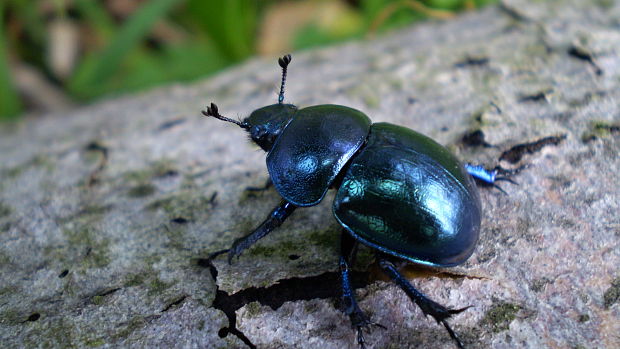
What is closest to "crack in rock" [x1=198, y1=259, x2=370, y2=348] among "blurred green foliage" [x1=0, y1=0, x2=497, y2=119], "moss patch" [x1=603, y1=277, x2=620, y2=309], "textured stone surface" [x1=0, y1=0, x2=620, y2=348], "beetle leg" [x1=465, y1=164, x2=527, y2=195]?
"textured stone surface" [x1=0, y1=0, x2=620, y2=348]

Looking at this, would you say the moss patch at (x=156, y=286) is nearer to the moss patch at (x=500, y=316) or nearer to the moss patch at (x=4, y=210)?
the moss patch at (x=4, y=210)

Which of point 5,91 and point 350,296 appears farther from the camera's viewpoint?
point 5,91

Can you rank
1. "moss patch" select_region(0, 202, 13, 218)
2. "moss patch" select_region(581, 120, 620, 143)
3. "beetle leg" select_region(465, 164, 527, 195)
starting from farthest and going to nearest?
"moss patch" select_region(0, 202, 13, 218) < "moss patch" select_region(581, 120, 620, 143) < "beetle leg" select_region(465, 164, 527, 195)

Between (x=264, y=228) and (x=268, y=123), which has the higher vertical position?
(x=268, y=123)

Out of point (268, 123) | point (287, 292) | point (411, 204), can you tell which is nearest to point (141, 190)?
point (268, 123)

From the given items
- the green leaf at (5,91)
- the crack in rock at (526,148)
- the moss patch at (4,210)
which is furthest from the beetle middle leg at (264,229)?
the green leaf at (5,91)

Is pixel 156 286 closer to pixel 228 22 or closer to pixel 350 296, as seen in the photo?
pixel 350 296

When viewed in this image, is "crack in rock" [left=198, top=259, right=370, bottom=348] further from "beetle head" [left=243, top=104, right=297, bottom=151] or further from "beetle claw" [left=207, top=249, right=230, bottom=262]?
"beetle head" [left=243, top=104, right=297, bottom=151]

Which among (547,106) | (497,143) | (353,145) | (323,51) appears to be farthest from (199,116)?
(547,106)

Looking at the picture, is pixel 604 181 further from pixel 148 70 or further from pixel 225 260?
pixel 148 70
